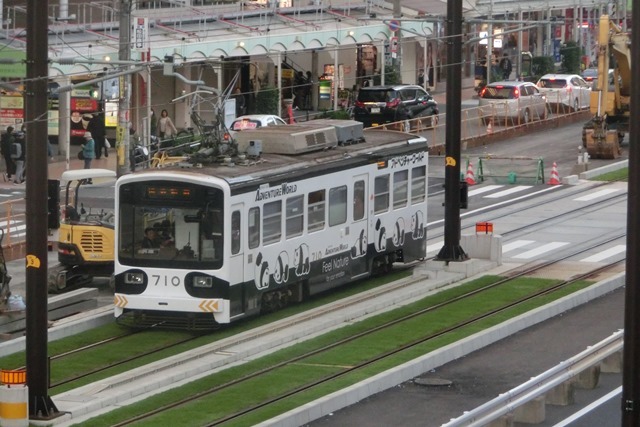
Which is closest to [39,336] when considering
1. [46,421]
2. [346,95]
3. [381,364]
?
[46,421]

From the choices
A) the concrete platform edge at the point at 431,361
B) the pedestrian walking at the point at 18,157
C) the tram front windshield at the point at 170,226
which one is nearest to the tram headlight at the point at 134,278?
the tram front windshield at the point at 170,226

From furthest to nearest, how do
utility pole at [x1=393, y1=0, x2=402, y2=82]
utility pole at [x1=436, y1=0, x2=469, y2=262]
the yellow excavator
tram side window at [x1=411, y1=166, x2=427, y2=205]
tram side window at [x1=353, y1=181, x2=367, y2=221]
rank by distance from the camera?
utility pole at [x1=393, y1=0, x2=402, y2=82] < the yellow excavator < tram side window at [x1=411, y1=166, x2=427, y2=205] < utility pole at [x1=436, y1=0, x2=469, y2=262] < tram side window at [x1=353, y1=181, x2=367, y2=221]

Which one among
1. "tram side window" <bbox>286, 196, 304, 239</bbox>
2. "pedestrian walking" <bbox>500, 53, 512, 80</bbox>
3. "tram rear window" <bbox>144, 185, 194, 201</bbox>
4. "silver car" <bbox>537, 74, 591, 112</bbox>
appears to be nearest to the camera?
"tram rear window" <bbox>144, 185, 194, 201</bbox>

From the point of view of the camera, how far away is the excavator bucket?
4950 cm

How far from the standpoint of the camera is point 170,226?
25.2 m

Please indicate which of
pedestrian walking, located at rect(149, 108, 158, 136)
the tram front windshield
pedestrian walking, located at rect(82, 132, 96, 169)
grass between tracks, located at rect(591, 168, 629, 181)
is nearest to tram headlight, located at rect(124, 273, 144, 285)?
the tram front windshield

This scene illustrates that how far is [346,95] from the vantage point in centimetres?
6444

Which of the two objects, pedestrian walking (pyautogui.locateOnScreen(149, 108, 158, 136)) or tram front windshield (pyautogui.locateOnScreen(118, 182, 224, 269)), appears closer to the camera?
tram front windshield (pyautogui.locateOnScreen(118, 182, 224, 269))

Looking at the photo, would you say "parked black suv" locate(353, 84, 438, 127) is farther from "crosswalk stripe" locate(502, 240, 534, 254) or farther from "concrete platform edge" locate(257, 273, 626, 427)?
"concrete platform edge" locate(257, 273, 626, 427)

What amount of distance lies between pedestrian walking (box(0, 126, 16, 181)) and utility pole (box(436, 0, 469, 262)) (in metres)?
Answer: 17.9

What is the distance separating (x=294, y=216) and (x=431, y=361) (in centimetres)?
496

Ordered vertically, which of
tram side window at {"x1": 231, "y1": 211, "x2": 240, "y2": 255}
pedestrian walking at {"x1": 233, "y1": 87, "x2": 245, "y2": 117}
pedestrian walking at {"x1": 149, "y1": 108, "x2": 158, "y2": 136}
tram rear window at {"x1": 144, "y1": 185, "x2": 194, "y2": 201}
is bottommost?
tram side window at {"x1": 231, "y1": 211, "x2": 240, "y2": 255}

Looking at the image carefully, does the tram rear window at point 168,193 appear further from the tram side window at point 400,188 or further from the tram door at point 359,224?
the tram side window at point 400,188

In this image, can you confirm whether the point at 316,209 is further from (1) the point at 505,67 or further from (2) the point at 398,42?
(1) the point at 505,67
